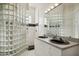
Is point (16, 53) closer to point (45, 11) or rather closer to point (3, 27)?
point (3, 27)

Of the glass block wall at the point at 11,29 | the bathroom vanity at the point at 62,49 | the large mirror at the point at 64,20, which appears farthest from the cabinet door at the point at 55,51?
the glass block wall at the point at 11,29

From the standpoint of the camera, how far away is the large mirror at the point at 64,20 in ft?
3.78

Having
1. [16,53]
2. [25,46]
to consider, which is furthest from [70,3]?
[16,53]

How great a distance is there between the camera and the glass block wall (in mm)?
1185

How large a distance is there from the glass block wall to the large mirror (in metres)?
0.44

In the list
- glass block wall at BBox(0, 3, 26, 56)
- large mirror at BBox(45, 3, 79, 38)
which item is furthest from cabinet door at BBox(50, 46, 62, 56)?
glass block wall at BBox(0, 3, 26, 56)

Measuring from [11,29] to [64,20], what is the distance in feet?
2.70

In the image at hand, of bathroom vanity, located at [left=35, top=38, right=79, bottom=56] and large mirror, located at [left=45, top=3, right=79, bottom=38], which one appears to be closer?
bathroom vanity, located at [left=35, top=38, right=79, bottom=56]

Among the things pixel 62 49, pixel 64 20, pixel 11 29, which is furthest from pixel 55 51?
pixel 11 29

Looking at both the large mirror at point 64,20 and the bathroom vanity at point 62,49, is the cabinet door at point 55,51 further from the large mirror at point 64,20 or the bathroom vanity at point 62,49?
the large mirror at point 64,20

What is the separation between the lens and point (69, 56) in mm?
1056

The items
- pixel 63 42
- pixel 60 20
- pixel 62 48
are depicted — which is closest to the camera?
pixel 62 48

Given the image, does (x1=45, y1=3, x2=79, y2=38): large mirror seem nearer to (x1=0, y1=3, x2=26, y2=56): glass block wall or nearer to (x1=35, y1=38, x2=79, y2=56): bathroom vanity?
(x1=35, y1=38, x2=79, y2=56): bathroom vanity

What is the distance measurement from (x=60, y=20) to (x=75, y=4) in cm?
31
